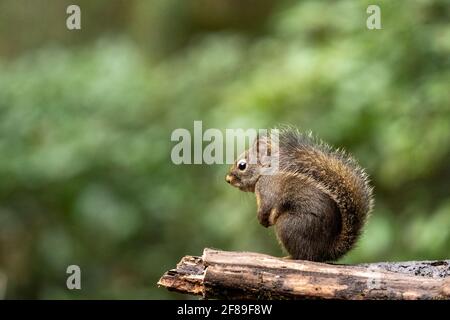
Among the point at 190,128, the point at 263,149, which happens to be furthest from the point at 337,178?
the point at 190,128

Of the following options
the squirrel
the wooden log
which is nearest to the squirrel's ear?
the squirrel

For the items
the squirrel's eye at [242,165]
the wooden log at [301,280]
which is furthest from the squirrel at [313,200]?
the wooden log at [301,280]

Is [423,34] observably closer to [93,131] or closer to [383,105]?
[383,105]

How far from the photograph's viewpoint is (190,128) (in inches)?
384

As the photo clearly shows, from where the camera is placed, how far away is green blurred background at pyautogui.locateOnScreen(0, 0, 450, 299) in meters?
6.75

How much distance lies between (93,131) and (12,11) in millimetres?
6270

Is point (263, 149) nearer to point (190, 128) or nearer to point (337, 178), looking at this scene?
point (337, 178)

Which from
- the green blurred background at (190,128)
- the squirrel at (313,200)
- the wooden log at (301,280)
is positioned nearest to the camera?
the wooden log at (301,280)

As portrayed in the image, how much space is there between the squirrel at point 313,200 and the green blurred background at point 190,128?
1975 mm

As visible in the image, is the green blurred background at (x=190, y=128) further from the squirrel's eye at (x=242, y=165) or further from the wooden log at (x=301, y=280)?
the wooden log at (x=301, y=280)

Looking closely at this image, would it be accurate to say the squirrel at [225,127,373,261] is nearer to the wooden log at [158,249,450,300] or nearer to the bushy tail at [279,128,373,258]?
the bushy tail at [279,128,373,258]

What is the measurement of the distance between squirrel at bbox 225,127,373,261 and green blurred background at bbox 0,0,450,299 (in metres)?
1.98

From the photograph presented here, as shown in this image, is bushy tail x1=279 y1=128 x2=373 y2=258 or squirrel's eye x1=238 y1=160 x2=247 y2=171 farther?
squirrel's eye x1=238 y1=160 x2=247 y2=171

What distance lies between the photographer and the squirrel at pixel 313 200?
426 centimetres
